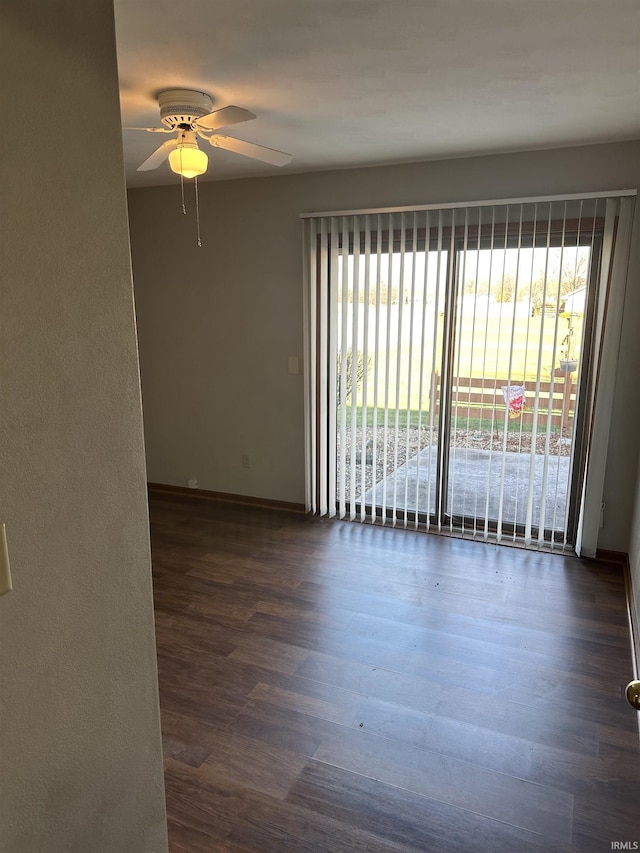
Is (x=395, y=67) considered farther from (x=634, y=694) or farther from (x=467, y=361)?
(x=634, y=694)

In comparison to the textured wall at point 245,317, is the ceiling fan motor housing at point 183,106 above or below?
above

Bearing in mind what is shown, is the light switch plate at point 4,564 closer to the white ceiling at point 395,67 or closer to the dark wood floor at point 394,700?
the dark wood floor at point 394,700

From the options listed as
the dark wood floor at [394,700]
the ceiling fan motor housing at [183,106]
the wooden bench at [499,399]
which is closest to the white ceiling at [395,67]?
the ceiling fan motor housing at [183,106]

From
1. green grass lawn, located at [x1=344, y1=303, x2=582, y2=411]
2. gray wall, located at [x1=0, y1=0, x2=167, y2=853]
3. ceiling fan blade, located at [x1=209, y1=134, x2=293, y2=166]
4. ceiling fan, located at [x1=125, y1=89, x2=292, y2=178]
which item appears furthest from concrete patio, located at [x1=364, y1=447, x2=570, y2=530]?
gray wall, located at [x1=0, y1=0, x2=167, y2=853]

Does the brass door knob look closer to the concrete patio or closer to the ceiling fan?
the ceiling fan

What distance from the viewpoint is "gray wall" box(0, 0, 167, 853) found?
2.85ft

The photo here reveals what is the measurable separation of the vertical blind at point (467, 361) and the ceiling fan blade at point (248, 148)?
1197mm

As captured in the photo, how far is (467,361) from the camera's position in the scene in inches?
149

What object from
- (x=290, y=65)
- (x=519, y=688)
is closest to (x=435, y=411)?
(x=519, y=688)

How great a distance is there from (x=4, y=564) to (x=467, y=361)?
10.9 ft

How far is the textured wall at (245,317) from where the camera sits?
12.0ft

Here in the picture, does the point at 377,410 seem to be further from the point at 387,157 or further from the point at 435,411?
the point at 387,157

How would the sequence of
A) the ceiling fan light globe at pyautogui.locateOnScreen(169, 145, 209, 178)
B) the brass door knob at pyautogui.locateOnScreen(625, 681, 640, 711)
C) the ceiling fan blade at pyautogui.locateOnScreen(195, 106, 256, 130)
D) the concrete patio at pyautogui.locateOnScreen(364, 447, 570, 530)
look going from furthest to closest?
the concrete patio at pyautogui.locateOnScreen(364, 447, 570, 530), the ceiling fan light globe at pyautogui.locateOnScreen(169, 145, 209, 178), the ceiling fan blade at pyautogui.locateOnScreen(195, 106, 256, 130), the brass door knob at pyautogui.locateOnScreen(625, 681, 640, 711)

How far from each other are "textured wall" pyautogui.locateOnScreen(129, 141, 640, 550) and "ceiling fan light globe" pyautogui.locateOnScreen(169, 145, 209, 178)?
62.2 inches
